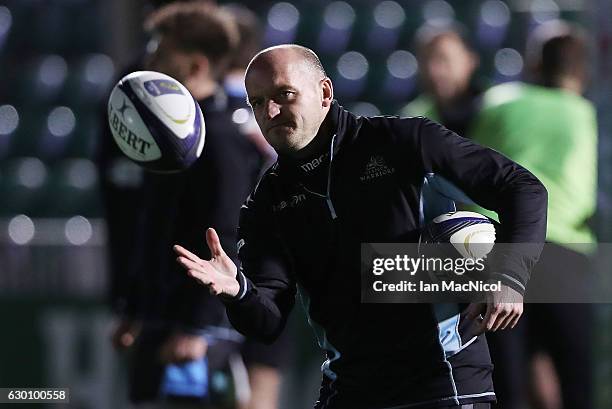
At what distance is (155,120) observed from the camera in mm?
4285

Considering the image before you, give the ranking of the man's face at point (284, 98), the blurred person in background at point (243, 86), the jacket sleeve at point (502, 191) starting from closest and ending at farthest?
the jacket sleeve at point (502, 191) → the man's face at point (284, 98) → the blurred person in background at point (243, 86)

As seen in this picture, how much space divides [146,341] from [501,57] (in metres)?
6.49

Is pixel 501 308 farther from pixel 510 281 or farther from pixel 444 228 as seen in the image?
pixel 444 228

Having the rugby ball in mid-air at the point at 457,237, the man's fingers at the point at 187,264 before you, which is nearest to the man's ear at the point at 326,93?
the rugby ball in mid-air at the point at 457,237

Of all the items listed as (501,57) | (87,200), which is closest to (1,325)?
(87,200)

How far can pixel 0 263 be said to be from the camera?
8.36 metres

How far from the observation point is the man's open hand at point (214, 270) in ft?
11.3

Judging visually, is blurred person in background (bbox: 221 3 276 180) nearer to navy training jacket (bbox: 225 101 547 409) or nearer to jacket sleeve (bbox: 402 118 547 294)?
navy training jacket (bbox: 225 101 547 409)

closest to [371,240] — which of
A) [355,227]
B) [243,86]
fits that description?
[355,227]

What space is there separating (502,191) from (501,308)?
0.34m

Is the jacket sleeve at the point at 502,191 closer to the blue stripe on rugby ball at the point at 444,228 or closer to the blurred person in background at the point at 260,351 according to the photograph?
the blue stripe on rugby ball at the point at 444,228

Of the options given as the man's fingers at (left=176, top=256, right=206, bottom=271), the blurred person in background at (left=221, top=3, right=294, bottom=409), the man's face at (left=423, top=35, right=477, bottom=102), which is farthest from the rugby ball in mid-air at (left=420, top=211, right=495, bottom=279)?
the man's face at (left=423, top=35, right=477, bottom=102)

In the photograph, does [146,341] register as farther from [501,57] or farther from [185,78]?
[501,57]

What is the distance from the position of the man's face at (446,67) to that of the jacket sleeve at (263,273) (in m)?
2.91
